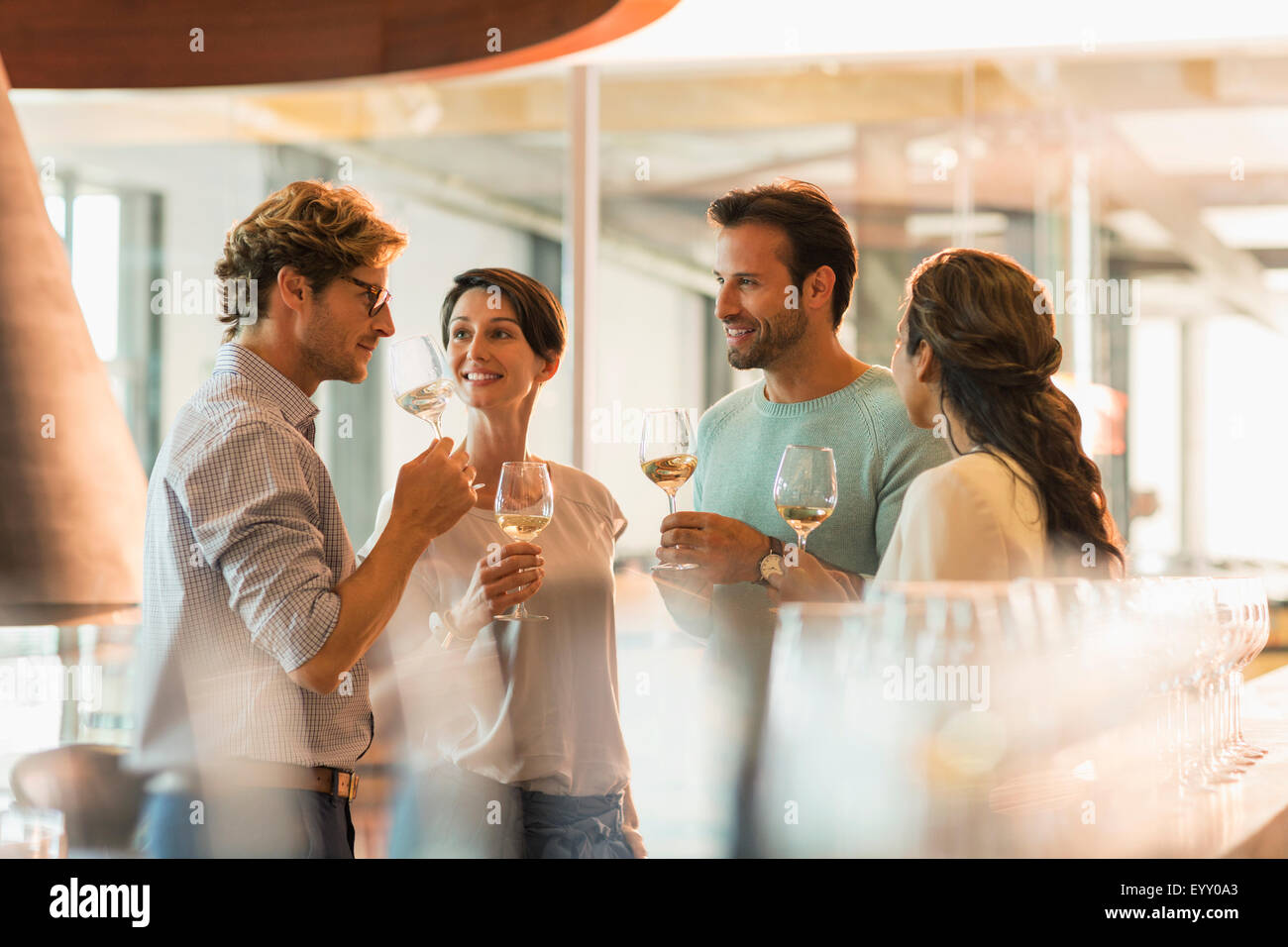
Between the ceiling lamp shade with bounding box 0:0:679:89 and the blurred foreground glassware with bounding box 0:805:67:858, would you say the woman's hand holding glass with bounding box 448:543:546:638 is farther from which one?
the ceiling lamp shade with bounding box 0:0:679:89

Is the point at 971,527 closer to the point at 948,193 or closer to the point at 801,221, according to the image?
the point at 801,221

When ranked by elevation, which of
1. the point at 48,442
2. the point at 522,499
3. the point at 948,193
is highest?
the point at 948,193

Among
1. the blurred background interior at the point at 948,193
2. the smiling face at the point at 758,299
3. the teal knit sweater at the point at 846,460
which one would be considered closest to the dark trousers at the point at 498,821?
the teal knit sweater at the point at 846,460

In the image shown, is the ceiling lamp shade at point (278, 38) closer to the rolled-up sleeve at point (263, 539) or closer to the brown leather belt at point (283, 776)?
the rolled-up sleeve at point (263, 539)

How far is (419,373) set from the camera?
1.72 m

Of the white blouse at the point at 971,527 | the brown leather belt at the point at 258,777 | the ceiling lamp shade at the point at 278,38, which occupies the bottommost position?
the brown leather belt at the point at 258,777

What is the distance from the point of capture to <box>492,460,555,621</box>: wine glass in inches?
65.7

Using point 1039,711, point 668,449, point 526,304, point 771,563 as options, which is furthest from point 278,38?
point 1039,711

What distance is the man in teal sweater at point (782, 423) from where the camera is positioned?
1962mm

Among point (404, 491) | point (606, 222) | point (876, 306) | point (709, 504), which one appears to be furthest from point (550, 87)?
point (404, 491)

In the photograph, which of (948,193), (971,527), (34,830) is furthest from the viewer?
(948,193)

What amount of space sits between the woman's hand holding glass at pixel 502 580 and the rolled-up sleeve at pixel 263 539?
24 centimetres

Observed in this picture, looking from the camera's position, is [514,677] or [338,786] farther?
[514,677]

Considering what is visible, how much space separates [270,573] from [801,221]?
1.06m
